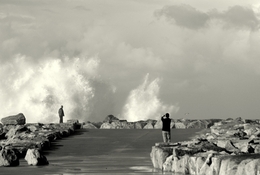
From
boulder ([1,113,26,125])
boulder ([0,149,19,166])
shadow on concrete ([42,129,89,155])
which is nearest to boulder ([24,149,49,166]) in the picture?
boulder ([0,149,19,166])

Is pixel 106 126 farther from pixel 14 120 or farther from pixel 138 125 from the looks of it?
pixel 14 120

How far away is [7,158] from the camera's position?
65.7ft

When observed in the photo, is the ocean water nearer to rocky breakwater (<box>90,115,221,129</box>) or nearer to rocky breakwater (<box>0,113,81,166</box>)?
rocky breakwater (<box>0,113,81,166</box>)

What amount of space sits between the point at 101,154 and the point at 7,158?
578 centimetres

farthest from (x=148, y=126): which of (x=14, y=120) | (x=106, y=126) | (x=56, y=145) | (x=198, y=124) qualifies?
(x=56, y=145)

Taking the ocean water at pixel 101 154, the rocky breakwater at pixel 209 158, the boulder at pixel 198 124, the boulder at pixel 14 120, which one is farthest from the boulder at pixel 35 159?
the boulder at pixel 198 124

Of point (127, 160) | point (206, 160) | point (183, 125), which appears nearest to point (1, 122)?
point (183, 125)

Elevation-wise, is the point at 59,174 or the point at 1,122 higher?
the point at 1,122

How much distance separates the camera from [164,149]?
19234 millimetres

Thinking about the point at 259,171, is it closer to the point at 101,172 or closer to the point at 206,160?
the point at 206,160

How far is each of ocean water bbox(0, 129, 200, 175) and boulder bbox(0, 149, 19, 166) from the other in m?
0.33

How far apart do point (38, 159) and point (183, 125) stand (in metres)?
22.5

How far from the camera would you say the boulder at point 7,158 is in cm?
1992

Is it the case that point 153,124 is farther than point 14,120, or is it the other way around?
point 153,124
